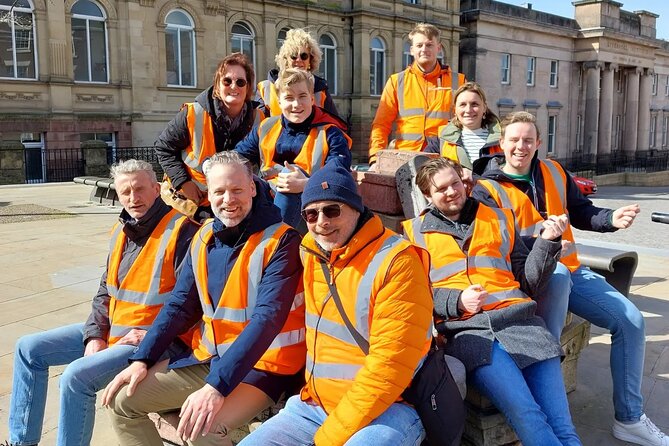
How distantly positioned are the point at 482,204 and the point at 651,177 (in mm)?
40683

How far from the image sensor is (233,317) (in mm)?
3221

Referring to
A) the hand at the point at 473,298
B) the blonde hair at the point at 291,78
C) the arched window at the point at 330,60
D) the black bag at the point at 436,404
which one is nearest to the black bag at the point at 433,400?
the black bag at the point at 436,404

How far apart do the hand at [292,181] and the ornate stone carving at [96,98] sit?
20307 millimetres

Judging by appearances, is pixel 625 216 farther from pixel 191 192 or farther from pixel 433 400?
pixel 191 192

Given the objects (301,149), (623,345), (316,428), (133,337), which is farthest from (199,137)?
(623,345)

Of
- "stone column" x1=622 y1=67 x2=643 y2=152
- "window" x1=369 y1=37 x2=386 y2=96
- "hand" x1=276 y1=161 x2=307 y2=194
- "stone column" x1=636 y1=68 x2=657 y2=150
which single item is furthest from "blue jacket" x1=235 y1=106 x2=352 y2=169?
"stone column" x1=636 y1=68 x2=657 y2=150

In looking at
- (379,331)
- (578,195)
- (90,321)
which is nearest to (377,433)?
(379,331)

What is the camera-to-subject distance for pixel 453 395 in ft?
9.61

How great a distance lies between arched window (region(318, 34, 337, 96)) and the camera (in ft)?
98.1

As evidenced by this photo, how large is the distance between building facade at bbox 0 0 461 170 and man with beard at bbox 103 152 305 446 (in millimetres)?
16927

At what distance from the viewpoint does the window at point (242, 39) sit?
26469mm

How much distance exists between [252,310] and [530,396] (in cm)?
144

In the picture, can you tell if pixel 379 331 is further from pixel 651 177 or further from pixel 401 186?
pixel 651 177

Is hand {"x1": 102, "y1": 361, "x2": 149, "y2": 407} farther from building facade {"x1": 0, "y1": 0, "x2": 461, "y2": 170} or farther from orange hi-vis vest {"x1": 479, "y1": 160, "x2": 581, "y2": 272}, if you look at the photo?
building facade {"x1": 0, "y1": 0, "x2": 461, "y2": 170}
